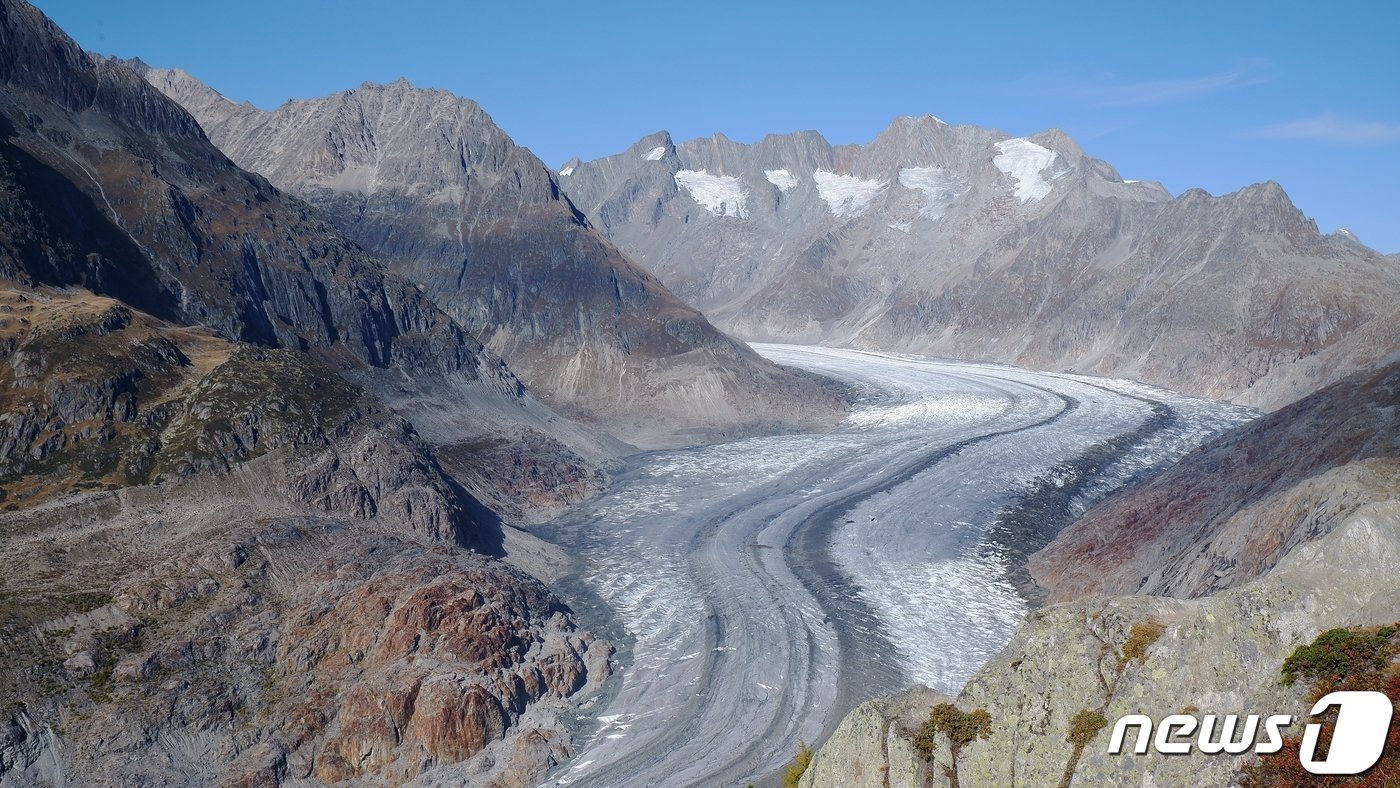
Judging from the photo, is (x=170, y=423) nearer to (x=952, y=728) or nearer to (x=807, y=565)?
(x=807, y=565)

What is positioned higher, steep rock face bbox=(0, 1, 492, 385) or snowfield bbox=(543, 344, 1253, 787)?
steep rock face bbox=(0, 1, 492, 385)

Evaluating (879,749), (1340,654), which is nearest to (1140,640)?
(1340,654)

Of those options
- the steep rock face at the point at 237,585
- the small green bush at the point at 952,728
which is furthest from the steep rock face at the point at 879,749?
the steep rock face at the point at 237,585

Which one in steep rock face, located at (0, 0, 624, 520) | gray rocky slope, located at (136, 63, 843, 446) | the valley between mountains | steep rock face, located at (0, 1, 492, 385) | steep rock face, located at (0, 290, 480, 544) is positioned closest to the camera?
the valley between mountains

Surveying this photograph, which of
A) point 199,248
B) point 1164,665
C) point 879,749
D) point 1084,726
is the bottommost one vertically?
point 879,749

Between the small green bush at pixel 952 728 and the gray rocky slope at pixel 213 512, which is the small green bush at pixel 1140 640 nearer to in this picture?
the small green bush at pixel 952 728

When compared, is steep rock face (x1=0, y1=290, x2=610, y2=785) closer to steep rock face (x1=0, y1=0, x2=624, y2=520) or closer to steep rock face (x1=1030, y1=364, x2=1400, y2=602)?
steep rock face (x1=0, y1=0, x2=624, y2=520)

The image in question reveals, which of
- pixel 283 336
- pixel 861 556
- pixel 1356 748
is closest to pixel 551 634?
pixel 861 556

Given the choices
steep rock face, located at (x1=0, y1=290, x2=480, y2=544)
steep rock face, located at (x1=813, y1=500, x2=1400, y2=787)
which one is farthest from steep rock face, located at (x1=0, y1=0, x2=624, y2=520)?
steep rock face, located at (x1=813, y1=500, x2=1400, y2=787)
